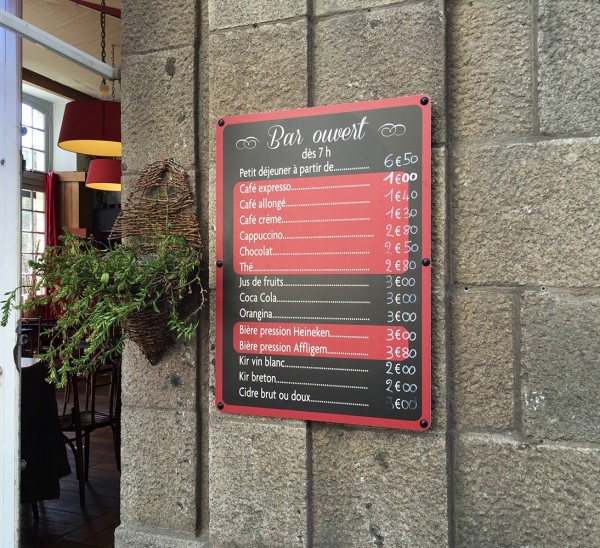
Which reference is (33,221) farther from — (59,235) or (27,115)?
(59,235)

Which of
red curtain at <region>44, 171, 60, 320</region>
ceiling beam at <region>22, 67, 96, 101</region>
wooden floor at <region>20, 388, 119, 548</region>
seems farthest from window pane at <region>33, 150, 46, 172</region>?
wooden floor at <region>20, 388, 119, 548</region>

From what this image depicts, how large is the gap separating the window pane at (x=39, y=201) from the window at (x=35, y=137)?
0.39m

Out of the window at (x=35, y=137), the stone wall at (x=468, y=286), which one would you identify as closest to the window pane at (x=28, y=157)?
the window at (x=35, y=137)

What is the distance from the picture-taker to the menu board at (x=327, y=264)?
5.35ft

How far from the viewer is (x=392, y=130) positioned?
5.41 ft

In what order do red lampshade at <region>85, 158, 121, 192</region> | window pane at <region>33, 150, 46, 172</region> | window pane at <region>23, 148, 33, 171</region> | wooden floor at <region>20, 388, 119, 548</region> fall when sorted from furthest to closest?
window pane at <region>33, 150, 46, 172</region> → window pane at <region>23, 148, 33, 171</region> → red lampshade at <region>85, 158, 121, 192</region> → wooden floor at <region>20, 388, 119, 548</region>

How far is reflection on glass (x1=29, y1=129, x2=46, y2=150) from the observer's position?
32.8 feet

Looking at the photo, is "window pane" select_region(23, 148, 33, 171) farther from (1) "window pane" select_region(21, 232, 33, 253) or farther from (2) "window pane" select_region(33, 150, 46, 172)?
(1) "window pane" select_region(21, 232, 33, 253)

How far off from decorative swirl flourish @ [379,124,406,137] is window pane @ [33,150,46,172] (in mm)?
9667

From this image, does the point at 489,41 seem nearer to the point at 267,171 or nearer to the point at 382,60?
the point at 382,60

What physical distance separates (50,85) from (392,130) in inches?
356

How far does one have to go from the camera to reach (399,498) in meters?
1.64

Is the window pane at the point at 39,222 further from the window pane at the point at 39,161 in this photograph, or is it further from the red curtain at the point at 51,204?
the window pane at the point at 39,161

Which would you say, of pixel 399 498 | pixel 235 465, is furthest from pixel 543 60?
pixel 235 465
